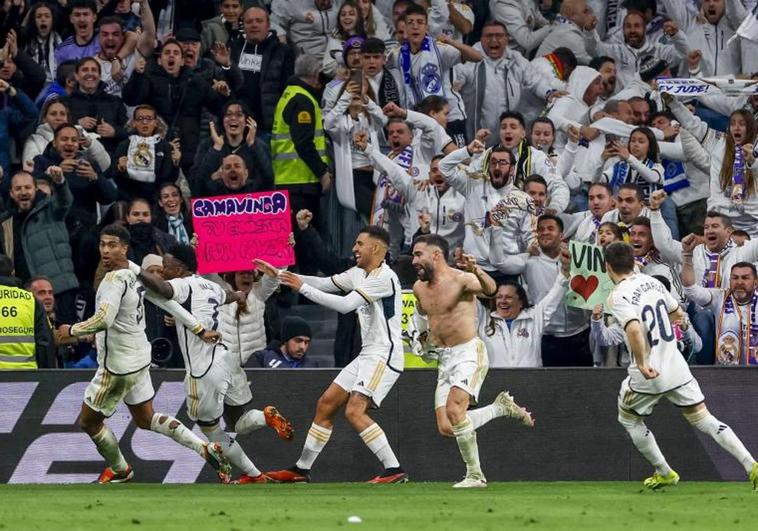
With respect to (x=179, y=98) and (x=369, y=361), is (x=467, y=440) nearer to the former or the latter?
(x=369, y=361)

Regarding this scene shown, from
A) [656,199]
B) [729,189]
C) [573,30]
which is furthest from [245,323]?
[573,30]

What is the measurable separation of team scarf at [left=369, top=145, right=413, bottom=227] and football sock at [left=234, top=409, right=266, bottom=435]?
3865mm

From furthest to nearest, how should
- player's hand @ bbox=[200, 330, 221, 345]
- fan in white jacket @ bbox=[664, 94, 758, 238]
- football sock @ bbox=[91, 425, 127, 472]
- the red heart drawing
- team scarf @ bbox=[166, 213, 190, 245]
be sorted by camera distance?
team scarf @ bbox=[166, 213, 190, 245], fan in white jacket @ bbox=[664, 94, 758, 238], the red heart drawing, football sock @ bbox=[91, 425, 127, 472], player's hand @ bbox=[200, 330, 221, 345]

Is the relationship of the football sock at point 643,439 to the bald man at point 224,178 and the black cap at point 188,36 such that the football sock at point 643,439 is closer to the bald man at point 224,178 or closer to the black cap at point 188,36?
the bald man at point 224,178

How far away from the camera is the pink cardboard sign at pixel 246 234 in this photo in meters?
15.1

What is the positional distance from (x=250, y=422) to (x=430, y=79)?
597cm

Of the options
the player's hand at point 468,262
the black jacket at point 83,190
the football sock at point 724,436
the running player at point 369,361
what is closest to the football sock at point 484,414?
the running player at point 369,361

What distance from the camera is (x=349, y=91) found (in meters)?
18.1

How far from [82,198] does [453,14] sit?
17.8ft

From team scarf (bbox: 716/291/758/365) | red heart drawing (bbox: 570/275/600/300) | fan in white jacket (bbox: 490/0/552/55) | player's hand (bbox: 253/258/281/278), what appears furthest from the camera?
fan in white jacket (bbox: 490/0/552/55)

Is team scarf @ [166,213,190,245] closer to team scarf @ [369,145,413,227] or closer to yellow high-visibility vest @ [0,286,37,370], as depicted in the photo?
team scarf @ [369,145,413,227]

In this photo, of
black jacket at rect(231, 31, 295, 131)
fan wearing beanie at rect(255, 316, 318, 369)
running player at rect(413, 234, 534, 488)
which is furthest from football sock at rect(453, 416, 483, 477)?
black jacket at rect(231, 31, 295, 131)

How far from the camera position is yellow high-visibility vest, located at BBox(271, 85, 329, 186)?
1809 centimetres

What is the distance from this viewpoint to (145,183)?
18125 millimetres
